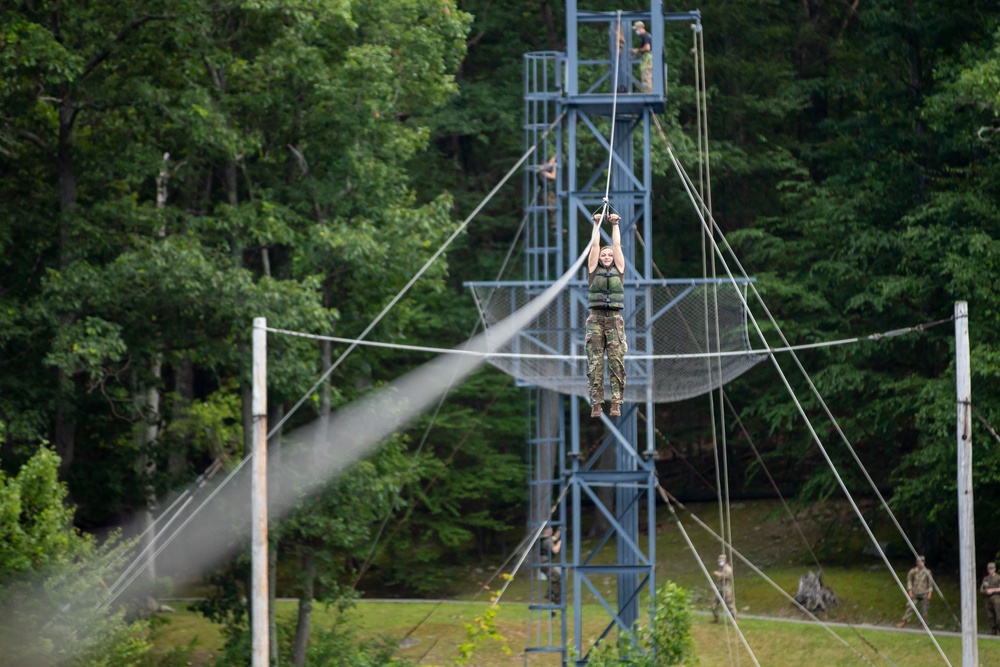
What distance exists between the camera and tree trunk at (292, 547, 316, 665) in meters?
23.7

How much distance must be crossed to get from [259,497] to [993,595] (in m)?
11.8

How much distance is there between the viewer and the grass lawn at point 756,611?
2280 cm

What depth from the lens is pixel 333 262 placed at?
22.8 m

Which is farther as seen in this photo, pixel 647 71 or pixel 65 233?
pixel 65 233

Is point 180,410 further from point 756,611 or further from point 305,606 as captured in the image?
point 756,611

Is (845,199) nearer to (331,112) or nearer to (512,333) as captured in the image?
(331,112)

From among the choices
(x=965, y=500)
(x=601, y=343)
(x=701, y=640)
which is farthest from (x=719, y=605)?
(x=601, y=343)

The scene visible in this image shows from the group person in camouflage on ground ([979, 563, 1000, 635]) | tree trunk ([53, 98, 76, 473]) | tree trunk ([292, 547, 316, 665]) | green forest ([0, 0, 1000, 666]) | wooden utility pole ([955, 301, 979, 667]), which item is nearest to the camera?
wooden utility pole ([955, 301, 979, 667])

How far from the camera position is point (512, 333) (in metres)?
18.1

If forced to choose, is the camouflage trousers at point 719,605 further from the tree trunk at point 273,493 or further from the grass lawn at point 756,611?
the tree trunk at point 273,493

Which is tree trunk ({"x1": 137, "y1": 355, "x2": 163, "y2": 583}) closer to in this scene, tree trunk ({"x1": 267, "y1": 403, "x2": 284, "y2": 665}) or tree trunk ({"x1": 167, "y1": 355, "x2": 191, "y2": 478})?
tree trunk ({"x1": 167, "y1": 355, "x2": 191, "y2": 478})

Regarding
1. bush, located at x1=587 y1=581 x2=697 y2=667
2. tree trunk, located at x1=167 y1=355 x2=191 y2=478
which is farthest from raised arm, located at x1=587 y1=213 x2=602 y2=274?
tree trunk, located at x1=167 y1=355 x2=191 y2=478

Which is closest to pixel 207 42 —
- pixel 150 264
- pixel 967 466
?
pixel 150 264

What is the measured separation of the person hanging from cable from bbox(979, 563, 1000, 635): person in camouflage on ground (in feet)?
31.8
